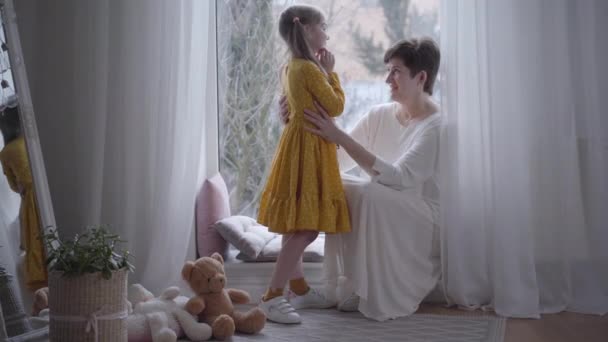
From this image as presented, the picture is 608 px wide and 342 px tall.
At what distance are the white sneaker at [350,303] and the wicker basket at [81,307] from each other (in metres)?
1.12

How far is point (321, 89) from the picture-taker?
119 inches

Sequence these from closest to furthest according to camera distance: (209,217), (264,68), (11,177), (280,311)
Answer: (11,177), (280,311), (209,217), (264,68)

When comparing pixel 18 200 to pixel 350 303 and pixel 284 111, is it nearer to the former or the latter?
pixel 284 111

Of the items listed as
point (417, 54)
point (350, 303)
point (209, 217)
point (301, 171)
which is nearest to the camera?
point (301, 171)

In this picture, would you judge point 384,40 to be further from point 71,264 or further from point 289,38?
point 71,264

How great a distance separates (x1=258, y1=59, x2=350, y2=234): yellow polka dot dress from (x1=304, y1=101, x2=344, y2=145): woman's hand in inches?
0.7

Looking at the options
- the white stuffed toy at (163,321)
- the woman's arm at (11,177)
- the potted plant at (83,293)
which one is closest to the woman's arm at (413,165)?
the white stuffed toy at (163,321)

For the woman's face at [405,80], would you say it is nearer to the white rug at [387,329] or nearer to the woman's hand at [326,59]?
the woman's hand at [326,59]

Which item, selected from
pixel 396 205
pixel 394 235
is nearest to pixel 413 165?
pixel 396 205

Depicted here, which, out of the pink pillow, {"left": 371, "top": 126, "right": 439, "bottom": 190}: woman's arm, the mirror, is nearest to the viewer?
the mirror

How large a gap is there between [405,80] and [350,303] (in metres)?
0.97

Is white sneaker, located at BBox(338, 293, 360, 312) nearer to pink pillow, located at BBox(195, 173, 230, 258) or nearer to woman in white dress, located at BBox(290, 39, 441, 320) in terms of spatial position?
woman in white dress, located at BBox(290, 39, 441, 320)

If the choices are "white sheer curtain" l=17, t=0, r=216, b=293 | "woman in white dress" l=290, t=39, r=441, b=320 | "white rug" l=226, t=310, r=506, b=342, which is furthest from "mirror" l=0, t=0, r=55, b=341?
"woman in white dress" l=290, t=39, r=441, b=320

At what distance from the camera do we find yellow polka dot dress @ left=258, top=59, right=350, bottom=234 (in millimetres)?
2996
